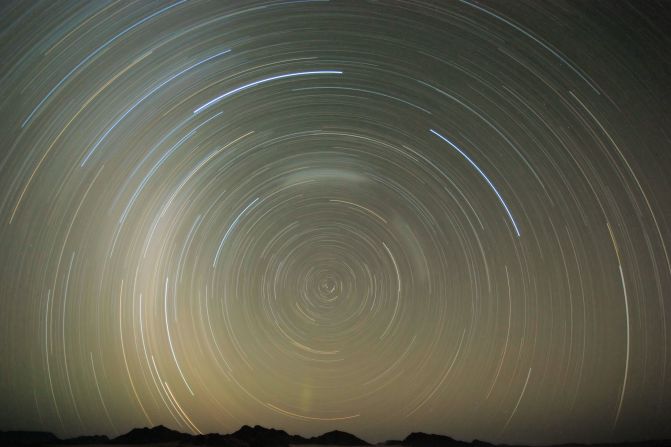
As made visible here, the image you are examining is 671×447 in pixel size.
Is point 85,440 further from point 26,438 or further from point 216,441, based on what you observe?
point 216,441

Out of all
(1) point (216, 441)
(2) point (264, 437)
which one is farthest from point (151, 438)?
(2) point (264, 437)

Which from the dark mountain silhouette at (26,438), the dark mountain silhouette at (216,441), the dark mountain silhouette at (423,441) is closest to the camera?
the dark mountain silhouette at (26,438)

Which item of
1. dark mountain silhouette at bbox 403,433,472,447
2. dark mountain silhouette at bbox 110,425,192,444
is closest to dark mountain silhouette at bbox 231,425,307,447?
dark mountain silhouette at bbox 110,425,192,444

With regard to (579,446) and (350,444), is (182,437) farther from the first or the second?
(579,446)

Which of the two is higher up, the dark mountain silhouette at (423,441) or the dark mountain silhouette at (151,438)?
the dark mountain silhouette at (423,441)

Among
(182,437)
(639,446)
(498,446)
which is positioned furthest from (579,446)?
(182,437)

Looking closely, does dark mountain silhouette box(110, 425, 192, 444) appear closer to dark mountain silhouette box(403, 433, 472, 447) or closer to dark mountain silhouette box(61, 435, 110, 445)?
dark mountain silhouette box(61, 435, 110, 445)

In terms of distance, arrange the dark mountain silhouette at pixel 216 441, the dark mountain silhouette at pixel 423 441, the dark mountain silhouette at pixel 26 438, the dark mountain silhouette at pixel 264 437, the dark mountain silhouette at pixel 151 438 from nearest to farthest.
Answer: the dark mountain silhouette at pixel 26 438 < the dark mountain silhouette at pixel 151 438 < the dark mountain silhouette at pixel 216 441 < the dark mountain silhouette at pixel 264 437 < the dark mountain silhouette at pixel 423 441

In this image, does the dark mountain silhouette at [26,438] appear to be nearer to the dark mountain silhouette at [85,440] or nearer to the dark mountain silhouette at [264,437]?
the dark mountain silhouette at [85,440]

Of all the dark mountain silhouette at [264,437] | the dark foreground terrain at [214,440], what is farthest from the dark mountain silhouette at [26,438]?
the dark mountain silhouette at [264,437]
